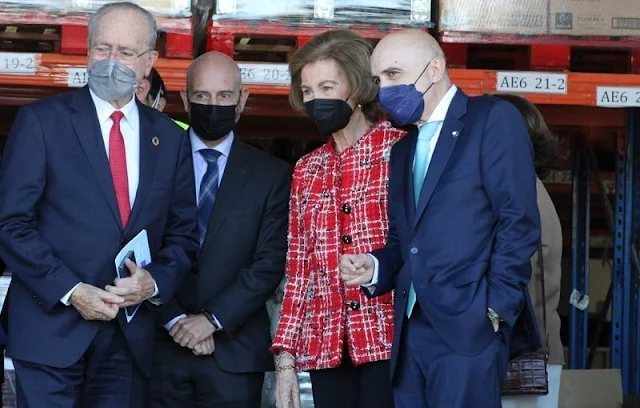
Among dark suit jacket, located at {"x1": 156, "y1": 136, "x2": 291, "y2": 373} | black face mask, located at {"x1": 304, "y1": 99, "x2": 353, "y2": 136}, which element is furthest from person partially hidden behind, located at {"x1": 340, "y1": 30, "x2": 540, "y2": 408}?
dark suit jacket, located at {"x1": 156, "y1": 136, "x2": 291, "y2": 373}

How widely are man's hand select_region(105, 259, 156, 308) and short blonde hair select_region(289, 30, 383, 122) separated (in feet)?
3.43

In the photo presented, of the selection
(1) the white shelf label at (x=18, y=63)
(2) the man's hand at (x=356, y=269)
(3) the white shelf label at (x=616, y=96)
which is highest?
(1) the white shelf label at (x=18, y=63)

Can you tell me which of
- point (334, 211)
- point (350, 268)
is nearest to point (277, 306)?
point (334, 211)

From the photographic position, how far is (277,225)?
17.4 feet

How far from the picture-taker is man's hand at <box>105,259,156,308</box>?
176 inches

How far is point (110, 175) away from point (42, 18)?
174 centimetres

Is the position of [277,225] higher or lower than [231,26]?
lower

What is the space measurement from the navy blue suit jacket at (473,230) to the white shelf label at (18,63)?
2322 millimetres

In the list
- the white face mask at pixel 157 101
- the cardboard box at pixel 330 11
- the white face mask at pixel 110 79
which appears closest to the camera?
the white face mask at pixel 110 79

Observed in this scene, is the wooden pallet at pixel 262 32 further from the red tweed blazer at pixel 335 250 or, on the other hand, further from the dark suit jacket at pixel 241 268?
the red tweed blazer at pixel 335 250

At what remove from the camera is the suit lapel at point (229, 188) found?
522 cm

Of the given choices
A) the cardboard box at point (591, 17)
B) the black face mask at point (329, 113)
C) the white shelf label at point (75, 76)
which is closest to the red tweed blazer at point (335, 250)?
the black face mask at point (329, 113)

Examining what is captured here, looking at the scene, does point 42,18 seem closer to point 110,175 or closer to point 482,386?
point 110,175

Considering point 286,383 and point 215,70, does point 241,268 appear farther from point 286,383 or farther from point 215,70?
point 215,70
